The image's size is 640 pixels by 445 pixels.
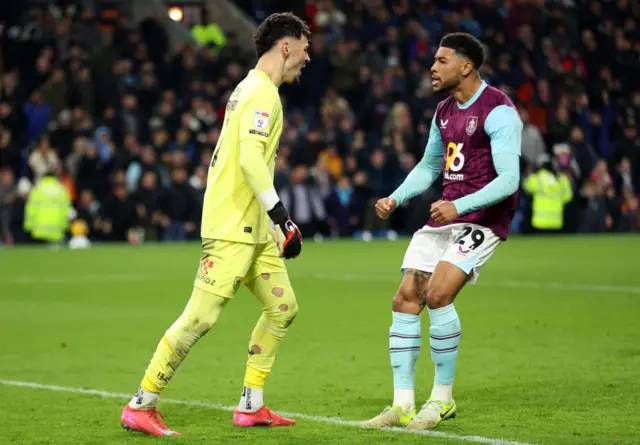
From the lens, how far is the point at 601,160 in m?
29.1

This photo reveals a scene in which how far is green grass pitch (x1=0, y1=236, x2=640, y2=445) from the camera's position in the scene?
709 centimetres

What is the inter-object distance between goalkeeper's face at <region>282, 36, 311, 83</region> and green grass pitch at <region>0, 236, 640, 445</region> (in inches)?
78.9

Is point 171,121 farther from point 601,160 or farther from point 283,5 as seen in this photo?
point 601,160

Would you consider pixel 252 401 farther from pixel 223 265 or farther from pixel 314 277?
pixel 314 277

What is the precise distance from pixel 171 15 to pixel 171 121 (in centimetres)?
426

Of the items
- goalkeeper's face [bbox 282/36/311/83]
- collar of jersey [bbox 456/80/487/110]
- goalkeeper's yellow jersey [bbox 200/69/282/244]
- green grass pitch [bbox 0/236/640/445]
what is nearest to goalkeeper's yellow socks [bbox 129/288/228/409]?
green grass pitch [bbox 0/236/640/445]

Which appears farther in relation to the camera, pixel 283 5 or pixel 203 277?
pixel 283 5

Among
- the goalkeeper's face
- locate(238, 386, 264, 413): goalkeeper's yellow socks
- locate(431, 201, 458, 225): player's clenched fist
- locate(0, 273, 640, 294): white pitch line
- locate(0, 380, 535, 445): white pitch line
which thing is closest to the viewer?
locate(0, 380, 535, 445): white pitch line

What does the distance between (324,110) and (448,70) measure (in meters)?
21.0

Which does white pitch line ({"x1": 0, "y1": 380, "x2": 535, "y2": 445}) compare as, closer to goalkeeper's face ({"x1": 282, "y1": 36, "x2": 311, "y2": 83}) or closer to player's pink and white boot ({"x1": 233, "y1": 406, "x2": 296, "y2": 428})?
player's pink and white boot ({"x1": 233, "y1": 406, "x2": 296, "y2": 428})

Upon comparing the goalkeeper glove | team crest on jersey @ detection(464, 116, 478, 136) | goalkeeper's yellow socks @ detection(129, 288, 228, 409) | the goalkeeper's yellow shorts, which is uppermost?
team crest on jersey @ detection(464, 116, 478, 136)

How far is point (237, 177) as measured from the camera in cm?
698

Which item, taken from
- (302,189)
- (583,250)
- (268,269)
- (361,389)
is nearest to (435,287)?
(268,269)

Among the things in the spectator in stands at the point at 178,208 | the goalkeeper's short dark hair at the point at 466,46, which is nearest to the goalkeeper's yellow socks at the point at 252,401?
the goalkeeper's short dark hair at the point at 466,46
